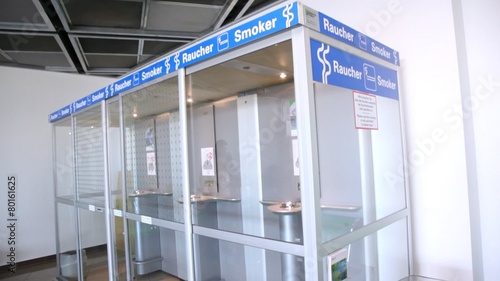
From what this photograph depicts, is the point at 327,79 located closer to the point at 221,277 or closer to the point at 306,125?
the point at 306,125

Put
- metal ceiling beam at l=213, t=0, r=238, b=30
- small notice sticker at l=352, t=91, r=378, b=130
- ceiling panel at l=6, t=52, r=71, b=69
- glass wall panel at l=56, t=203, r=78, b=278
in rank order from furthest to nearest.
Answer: ceiling panel at l=6, t=52, r=71, b=69
glass wall panel at l=56, t=203, r=78, b=278
metal ceiling beam at l=213, t=0, r=238, b=30
small notice sticker at l=352, t=91, r=378, b=130

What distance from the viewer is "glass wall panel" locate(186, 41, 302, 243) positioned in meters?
2.43

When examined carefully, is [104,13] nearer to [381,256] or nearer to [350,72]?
[350,72]

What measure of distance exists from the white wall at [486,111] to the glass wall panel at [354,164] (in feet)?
1.42

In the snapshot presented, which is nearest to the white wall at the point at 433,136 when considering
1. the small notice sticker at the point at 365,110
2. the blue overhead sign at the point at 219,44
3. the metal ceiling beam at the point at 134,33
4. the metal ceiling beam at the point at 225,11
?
the small notice sticker at the point at 365,110

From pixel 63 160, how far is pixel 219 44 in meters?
4.22

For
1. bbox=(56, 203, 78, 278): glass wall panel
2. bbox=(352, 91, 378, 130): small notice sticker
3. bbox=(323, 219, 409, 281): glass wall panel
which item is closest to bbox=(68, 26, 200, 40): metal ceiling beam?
bbox=(56, 203, 78, 278): glass wall panel

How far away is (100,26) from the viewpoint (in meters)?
3.71

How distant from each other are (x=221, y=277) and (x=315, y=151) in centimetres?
224

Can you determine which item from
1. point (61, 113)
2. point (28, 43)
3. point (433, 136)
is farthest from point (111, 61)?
point (433, 136)

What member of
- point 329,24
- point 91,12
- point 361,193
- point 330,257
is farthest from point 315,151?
point 91,12

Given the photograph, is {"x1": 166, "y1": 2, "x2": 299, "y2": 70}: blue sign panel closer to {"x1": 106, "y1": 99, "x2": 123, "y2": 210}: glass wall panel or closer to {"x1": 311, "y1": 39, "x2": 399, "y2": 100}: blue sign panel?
{"x1": 311, "y1": 39, "x2": 399, "y2": 100}: blue sign panel

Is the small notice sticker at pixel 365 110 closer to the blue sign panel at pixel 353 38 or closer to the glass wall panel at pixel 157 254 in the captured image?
the blue sign panel at pixel 353 38

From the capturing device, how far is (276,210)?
7.52 ft
